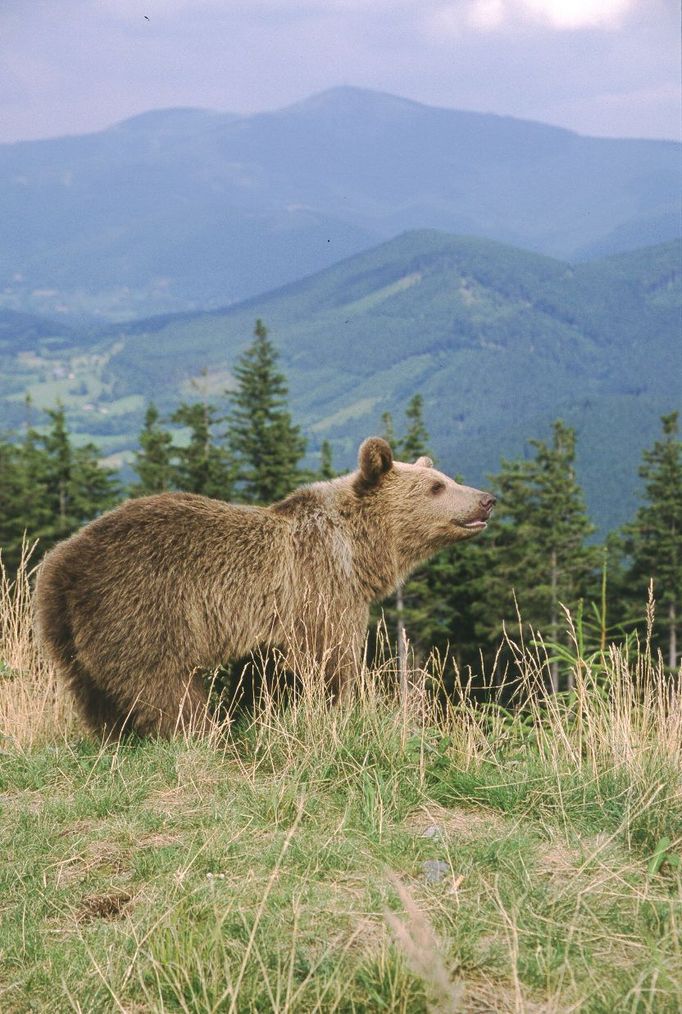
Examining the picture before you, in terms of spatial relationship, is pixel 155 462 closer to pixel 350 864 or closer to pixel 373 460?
pixel 373 460

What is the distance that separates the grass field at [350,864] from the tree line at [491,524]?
125 feet

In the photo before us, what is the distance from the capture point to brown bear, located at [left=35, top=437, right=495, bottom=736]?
5609 millimetres

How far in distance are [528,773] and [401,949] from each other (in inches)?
73.2

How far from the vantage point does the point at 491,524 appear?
49.2 meters

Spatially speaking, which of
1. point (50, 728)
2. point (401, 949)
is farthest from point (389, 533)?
point (401, 949)

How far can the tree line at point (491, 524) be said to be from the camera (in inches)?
1788

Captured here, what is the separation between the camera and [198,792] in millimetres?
4746

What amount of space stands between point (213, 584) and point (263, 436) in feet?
152

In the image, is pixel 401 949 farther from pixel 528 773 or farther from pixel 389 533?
pixel 389 533

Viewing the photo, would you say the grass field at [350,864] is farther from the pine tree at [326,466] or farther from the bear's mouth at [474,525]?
the pine tree at [326,466]

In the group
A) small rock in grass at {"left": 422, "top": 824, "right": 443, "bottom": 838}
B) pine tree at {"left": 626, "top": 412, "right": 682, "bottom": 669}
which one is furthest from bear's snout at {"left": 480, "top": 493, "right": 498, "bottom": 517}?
pine tree at {"left": 626, "top": 412, "right": 682, "bottom": 669}

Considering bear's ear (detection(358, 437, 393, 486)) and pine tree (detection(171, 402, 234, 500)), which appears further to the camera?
pine tree (detection(171, 402, 234, 500))

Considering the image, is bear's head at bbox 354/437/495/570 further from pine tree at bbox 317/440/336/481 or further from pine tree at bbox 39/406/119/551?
pine tree at bbox 39/406/119/551

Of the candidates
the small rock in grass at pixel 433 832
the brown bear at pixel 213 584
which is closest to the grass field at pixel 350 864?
the small rock in grass at pixel 433 832
